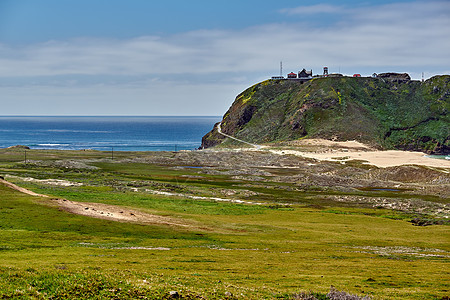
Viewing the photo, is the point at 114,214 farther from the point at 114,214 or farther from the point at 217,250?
the point at 217,250

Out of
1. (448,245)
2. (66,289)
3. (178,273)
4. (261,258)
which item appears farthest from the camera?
(448,245)

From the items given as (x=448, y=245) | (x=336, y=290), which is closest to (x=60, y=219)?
(x=336, y=290)

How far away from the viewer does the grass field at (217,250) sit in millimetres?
28656

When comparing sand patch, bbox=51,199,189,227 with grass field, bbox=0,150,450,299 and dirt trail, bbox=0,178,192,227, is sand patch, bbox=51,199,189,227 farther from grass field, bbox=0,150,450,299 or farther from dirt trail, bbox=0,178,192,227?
grass field, bbox=0,150,450,299

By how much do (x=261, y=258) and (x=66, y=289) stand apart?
2378cm

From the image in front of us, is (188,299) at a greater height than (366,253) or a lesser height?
greater

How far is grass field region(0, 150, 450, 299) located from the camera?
28.7 m

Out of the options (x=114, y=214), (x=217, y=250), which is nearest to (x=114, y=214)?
(x=114, y=214)

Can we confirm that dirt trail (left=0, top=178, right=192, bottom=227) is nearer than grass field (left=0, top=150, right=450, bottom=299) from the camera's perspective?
No

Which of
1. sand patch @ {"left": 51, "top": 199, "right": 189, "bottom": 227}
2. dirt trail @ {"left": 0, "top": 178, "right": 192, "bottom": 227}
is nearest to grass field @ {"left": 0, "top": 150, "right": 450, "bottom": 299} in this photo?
dirt trail @ {"left": 0, "top": 178, "right": 192, "bottom": 227}

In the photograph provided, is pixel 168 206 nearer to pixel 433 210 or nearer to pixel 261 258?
pixel 261 258

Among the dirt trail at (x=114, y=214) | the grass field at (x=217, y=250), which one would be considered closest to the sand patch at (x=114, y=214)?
the dirt trail at (x=114, y=214)

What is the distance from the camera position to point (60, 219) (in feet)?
200

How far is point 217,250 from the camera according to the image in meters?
49.7
